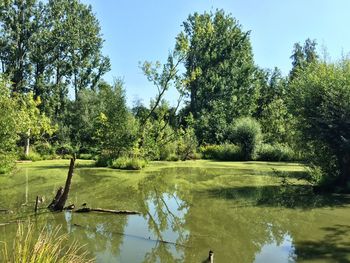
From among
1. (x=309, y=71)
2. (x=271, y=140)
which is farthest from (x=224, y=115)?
(x=309, y=71)

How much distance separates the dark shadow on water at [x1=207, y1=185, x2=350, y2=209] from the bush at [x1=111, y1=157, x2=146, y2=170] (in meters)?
9.26

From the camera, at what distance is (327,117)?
16375 mm

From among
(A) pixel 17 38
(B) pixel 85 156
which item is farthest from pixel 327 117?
(A) pixel 17 38

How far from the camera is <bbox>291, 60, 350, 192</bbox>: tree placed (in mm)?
16172

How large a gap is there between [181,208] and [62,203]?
379 centimetres

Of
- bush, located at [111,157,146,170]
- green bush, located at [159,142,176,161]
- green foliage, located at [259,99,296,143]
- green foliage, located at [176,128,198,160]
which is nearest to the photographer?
bush, located at [111,157,146,170]

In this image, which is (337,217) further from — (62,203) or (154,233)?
(62,203)

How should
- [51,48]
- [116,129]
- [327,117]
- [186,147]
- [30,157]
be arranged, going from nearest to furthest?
[327,117] < [116,129] < [30,157] < [186,147] < [51,48]

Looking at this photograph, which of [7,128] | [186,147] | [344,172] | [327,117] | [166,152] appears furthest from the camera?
[186,147]

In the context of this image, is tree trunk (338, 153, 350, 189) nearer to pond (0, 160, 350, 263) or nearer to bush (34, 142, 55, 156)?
pond (0, 160, 350, 263)

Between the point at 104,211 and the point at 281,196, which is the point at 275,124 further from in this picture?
the point at 104,211

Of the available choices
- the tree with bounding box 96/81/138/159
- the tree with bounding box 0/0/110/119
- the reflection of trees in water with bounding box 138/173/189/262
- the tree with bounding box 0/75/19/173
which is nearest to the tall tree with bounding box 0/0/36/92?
the tree with bounding box 0/0/110/119

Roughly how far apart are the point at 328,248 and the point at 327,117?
8582 mm

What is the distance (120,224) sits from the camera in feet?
36.0
